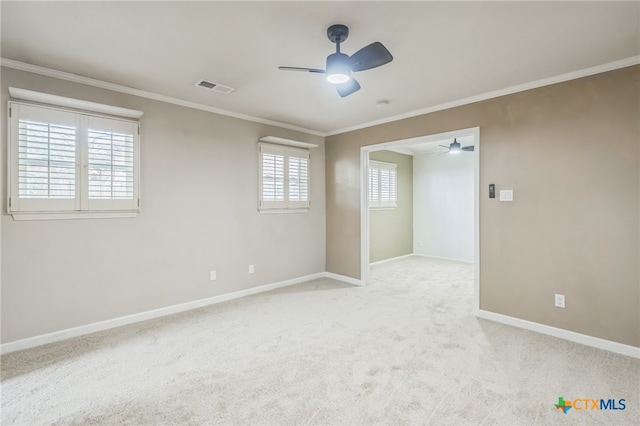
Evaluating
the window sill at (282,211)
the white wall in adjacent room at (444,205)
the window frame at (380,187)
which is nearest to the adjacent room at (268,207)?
the window sill at (282,211)

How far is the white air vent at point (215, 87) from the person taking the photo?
10.4ft

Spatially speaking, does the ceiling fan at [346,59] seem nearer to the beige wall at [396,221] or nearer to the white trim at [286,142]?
the white trim at [286,142]

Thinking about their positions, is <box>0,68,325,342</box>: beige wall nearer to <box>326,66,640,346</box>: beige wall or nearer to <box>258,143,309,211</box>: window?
<box>258,143,309,211</box>: window

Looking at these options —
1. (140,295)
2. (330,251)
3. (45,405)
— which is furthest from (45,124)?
(330,251)

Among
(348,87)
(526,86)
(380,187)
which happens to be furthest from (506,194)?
(380,187)

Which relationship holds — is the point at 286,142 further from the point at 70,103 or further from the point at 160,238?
the point at 70,103

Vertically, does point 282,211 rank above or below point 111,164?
below

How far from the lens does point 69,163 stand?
2.96 metres

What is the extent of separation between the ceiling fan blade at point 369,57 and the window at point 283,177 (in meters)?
2.58

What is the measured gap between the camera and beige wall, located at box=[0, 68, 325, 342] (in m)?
2.82

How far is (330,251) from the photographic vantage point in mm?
5488

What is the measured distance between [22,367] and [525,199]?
4.88m

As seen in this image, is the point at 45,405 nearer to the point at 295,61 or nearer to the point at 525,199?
the point at 295,61

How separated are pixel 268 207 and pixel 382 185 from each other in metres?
3.16
